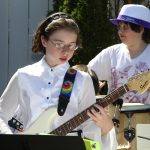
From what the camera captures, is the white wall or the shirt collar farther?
the white wall

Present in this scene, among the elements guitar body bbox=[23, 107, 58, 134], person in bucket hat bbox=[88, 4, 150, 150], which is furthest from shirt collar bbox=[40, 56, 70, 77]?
person in bucket hat bbox=[88, 4, 150, 150]

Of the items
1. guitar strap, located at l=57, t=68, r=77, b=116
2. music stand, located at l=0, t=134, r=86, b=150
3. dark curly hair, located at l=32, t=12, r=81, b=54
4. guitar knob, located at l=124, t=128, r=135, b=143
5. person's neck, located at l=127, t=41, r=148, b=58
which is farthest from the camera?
person's neck, located at l=127, t=41, r=148, b=58

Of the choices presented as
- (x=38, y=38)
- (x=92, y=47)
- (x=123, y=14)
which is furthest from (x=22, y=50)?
(x=38, y=38)

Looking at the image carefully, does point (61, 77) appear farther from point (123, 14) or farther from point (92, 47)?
point (92, 47)

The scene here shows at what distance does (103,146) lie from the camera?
125 inches

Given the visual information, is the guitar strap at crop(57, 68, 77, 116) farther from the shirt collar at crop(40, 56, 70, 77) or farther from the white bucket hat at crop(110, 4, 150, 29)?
the white bucket hat at crop(110, 4, 150, 29)

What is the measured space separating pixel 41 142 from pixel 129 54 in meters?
2.30

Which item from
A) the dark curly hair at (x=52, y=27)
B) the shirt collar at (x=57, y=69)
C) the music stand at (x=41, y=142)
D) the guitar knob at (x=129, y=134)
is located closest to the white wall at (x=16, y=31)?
the guitar knob at (x=129, y=134)

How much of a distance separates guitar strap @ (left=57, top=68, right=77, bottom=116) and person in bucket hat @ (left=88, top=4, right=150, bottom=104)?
4.02 feet

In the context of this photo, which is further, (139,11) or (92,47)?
(92,47)

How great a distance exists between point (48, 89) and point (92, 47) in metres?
4.39

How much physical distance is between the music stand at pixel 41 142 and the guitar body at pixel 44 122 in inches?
32.0

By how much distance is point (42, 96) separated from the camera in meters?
3.14

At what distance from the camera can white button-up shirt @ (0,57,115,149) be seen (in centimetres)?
313
